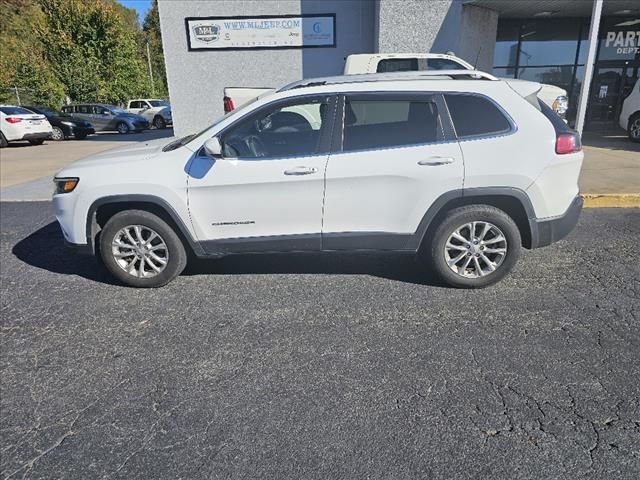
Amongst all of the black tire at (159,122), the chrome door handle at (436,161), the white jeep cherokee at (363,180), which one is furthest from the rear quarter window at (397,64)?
the black tire at (159,122)

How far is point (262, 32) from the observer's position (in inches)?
475

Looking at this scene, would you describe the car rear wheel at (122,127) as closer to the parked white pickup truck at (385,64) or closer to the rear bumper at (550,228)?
the parked white pickup truck at (385,64)

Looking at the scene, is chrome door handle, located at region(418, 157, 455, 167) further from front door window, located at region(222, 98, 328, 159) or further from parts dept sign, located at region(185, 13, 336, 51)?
parts dept sign, located at region(185, 13, 336, 51)

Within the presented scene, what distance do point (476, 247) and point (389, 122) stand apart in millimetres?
1310

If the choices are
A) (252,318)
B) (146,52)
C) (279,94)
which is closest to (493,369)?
(252,318)

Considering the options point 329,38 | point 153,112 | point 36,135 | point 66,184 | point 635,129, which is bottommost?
point 36,135

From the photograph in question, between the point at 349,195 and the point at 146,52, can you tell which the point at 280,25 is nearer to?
the point at 349,195

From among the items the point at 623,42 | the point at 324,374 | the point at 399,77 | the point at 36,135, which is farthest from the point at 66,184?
the point at 623,42

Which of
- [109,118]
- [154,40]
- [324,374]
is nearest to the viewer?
[324,374]

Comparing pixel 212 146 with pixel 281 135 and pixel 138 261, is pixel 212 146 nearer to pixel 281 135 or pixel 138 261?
pixel 281 135

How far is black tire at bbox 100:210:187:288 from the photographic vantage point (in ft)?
12.2

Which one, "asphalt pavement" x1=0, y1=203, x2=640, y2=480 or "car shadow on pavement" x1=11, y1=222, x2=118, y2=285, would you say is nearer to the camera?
"asphalt pavement" x1=0, y1=203, x2=640, y2=480

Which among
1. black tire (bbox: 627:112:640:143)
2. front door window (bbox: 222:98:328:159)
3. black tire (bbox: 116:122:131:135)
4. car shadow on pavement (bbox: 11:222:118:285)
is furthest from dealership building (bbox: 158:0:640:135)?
black tire (bbox: 116:122:131:135)

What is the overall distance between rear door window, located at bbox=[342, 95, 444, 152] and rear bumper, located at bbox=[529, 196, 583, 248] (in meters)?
1.12
